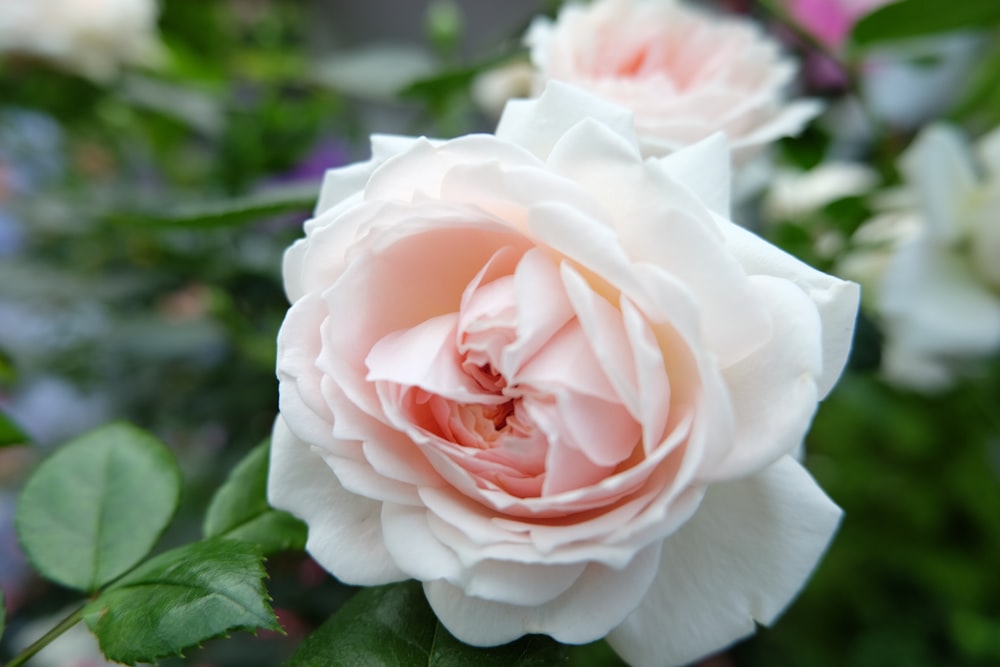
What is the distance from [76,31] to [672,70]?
1.95ft

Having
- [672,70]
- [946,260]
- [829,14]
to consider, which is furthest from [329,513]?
[829,14]

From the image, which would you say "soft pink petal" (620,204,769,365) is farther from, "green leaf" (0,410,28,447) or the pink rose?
the pink rose

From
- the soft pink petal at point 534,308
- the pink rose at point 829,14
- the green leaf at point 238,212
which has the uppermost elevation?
the soft pink petal at point 534,308

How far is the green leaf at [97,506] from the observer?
31 cm

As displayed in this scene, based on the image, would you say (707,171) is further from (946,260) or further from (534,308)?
(946,260)

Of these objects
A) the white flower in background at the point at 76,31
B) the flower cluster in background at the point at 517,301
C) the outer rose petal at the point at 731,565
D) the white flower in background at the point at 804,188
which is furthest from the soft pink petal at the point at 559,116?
the white flower in background at the point at 76,31

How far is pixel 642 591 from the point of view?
22 centimetres

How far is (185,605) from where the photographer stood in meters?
0.25

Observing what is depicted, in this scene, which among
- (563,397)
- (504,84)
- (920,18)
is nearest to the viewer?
(563,397)

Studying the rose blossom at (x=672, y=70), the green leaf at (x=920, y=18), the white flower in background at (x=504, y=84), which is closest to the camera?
the rose blossom at (x=672, y=70)

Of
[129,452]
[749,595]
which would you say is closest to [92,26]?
[129,452]

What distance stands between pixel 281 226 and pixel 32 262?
274mm

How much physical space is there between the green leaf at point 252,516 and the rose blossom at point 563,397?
47 millimetres

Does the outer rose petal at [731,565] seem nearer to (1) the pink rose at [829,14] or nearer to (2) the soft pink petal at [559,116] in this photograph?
(2) the soft pink petal at [559,116]
